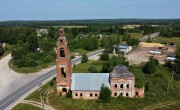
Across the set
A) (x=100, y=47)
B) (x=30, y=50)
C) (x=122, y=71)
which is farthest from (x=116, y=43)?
(x=122, y=71)

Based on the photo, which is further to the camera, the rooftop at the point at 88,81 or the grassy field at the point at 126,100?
the rooftop at the point at 88,81

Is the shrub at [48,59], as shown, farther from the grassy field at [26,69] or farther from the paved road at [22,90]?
the paved road at [22,90]

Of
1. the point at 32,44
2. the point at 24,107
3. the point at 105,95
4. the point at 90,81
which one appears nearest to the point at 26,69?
the point at 24,107

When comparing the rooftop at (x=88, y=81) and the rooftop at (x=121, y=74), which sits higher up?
the rooftop at (x=121, y=74)

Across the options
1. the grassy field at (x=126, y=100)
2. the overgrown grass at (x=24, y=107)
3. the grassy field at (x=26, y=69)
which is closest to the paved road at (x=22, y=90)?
the overgrown grass at (x=24, y=107)

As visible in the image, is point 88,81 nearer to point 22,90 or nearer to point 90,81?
point 90,81

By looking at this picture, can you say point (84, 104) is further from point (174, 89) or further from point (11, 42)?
point (11, 42)

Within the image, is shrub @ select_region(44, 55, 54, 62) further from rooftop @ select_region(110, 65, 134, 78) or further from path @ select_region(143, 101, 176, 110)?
path @ select_region(143, 101, 176, 110)

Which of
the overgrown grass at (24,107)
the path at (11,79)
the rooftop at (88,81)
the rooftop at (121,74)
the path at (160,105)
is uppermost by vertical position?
the rooftop at (121,74)
